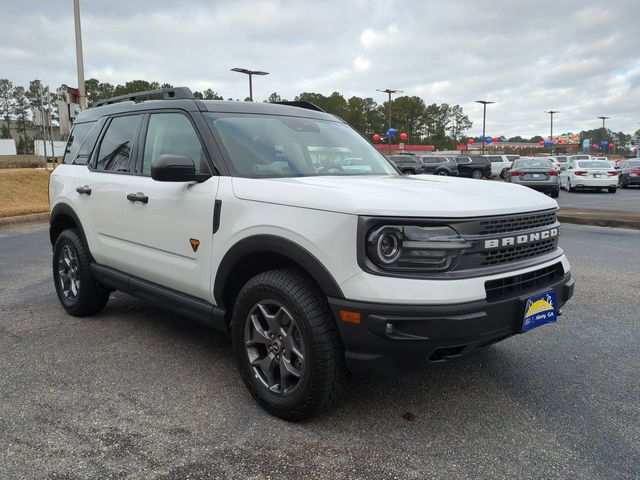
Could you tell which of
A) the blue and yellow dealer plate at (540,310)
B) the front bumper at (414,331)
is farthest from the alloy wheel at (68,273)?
the blue and yellow dealer plate at (540,310)

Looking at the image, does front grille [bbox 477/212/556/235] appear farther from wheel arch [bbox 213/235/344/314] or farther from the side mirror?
the side mirror

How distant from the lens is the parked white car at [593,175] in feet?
72.1

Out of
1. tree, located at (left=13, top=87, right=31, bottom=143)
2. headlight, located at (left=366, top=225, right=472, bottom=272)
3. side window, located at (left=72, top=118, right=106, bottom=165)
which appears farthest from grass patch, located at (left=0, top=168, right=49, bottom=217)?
tree, located at (left=13, top=87, right=31, bottom=143)

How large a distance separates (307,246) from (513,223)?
1.12 metres

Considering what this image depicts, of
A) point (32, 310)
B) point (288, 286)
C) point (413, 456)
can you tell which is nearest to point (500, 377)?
point (413, 456)

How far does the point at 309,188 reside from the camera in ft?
9.30

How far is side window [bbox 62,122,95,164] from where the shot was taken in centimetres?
507

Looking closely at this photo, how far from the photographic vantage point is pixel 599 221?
11.4 metres

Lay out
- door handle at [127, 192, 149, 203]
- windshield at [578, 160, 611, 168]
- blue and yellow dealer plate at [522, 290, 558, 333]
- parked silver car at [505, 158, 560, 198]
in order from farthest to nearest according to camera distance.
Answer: windshield at [578, 160, 611, 168]
parked silver car at [505, 158, 560, 198]
door handle at [127, 192, 149, 203]
blue and yellow dealer plate at [522, 290, 558, 333]

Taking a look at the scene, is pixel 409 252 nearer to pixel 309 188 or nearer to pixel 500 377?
pixel 309 188

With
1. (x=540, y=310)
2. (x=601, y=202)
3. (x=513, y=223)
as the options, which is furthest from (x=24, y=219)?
(x=601, y=202)

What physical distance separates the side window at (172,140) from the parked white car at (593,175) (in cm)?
2194

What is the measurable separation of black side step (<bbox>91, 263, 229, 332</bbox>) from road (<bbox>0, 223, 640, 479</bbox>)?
0.43 m

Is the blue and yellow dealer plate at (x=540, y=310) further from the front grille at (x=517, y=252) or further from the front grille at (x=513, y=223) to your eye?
the front grille at (x=513, y=223)
